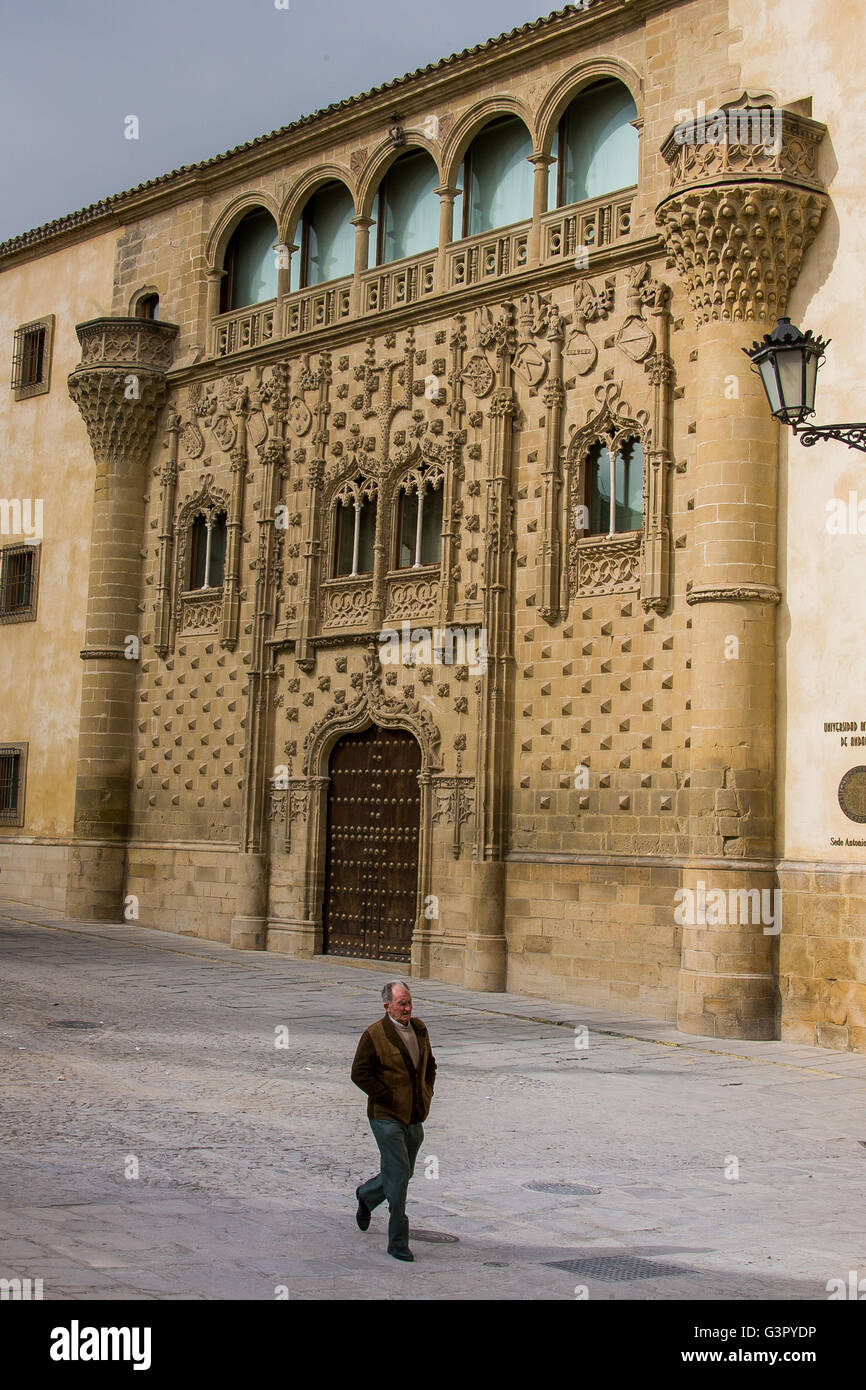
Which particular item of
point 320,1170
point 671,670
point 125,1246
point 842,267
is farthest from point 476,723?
point 125,1246

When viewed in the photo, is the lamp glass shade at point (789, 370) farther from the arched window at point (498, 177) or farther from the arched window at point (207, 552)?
the arched window at point (207, 552)

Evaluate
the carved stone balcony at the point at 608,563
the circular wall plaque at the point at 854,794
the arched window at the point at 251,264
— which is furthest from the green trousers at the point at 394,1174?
the arched window at the point at 251,264

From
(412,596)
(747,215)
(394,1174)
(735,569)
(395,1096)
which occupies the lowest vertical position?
(394,1174)

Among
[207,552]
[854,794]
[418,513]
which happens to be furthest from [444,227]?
[854,794]

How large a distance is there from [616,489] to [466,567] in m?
2.38

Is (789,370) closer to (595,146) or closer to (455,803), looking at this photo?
(455,803)

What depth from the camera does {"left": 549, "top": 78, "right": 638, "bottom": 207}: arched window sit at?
19375 millimetres

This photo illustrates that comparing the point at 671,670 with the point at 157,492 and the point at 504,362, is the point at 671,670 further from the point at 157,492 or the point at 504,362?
the point at 157,492

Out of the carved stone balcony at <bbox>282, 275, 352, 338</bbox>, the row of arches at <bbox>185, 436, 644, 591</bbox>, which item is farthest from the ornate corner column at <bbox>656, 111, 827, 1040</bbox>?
the carved stone balcony at <bbox>282, 275, 352, 338</bbox>

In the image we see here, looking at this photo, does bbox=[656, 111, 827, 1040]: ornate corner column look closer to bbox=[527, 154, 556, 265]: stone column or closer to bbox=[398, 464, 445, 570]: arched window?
bbox=[527, 154, 556, 265]: stone column

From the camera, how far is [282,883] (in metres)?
22.5

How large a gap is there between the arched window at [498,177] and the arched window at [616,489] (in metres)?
3.71

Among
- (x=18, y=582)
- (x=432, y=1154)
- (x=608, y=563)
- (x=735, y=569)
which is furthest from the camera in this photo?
(x=18, y=582)

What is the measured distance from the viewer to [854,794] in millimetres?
15789
